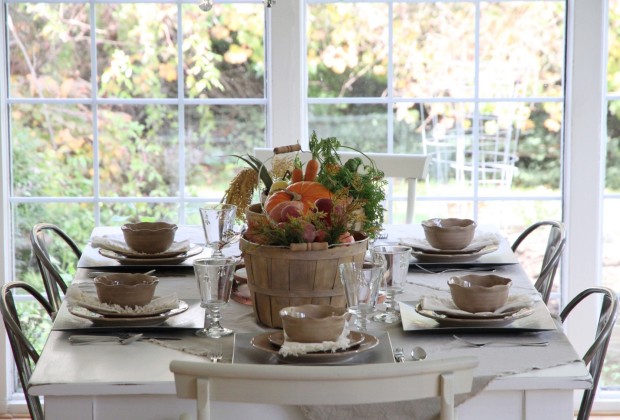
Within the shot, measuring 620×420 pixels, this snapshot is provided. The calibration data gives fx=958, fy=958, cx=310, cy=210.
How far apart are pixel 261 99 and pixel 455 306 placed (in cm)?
189

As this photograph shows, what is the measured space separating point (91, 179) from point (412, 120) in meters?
1.24

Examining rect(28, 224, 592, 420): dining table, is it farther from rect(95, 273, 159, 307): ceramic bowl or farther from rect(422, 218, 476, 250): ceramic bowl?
rect(422, 218, 476, 250): ceramic bowl

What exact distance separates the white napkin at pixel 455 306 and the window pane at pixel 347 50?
1825mm

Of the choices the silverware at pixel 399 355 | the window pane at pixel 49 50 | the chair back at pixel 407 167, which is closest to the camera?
the silverware at pixel 399 355

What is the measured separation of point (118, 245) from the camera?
→ 252 centimetres

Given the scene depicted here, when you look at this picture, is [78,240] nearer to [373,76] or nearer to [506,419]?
[373,76]

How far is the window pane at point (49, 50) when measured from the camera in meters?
3.54

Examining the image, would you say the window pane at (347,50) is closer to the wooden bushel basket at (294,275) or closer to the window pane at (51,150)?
the window pane at (51,150)

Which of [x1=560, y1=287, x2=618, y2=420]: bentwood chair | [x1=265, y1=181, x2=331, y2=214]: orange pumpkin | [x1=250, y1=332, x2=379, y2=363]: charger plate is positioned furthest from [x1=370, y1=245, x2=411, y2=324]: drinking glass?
[x1=560, y1=287, x2=618, y2=420]: bentwood chair

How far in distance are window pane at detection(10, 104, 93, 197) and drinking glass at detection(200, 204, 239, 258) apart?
1471mm

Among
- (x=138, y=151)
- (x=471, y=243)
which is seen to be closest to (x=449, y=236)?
(x=471, y=243)

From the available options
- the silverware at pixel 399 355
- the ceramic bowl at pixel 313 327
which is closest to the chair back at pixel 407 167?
the silverware at pixel 399 355

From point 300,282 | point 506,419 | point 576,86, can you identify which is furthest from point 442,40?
point 506,419

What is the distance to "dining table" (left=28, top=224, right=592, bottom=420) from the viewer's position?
5.00 ft
